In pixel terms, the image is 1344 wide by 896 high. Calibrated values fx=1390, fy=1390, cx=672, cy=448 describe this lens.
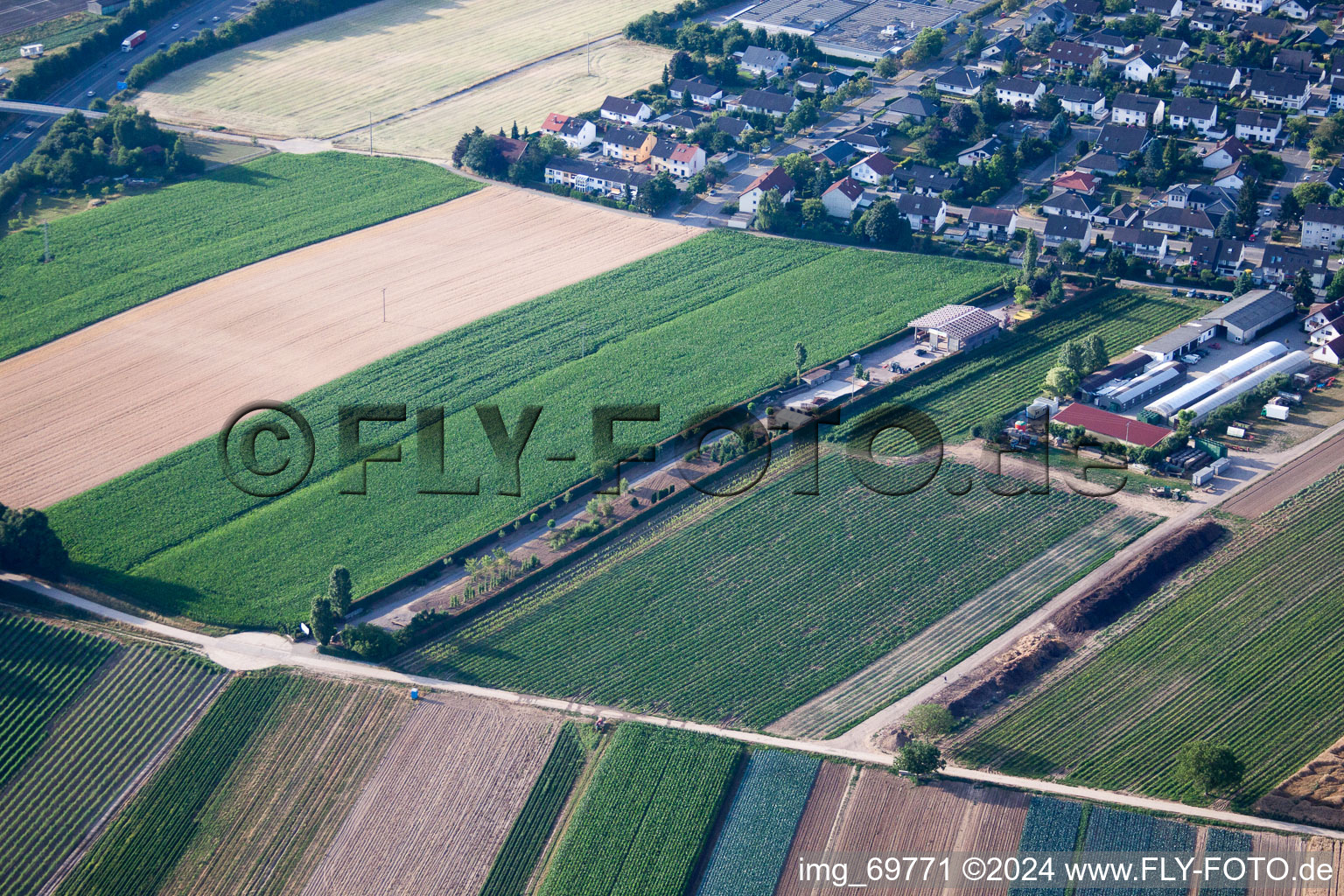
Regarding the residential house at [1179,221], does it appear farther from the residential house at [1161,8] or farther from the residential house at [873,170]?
the residential house at [1161,8]

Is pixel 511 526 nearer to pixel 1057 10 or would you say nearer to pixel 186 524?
pixel 186 524

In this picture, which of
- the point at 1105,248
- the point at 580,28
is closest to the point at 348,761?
the point at 1105,248

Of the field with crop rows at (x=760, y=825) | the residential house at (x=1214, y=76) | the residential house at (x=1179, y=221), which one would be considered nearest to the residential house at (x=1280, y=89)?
the residential house at (x=1214, y=76)

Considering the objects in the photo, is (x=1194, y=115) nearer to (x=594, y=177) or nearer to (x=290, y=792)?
(x=594, y=177)

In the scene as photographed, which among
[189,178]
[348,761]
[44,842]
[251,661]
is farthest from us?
[189,178]

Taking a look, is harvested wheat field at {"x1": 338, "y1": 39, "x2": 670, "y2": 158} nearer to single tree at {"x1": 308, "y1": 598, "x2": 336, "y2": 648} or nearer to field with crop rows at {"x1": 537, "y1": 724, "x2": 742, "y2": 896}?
single tree at {"x1": 308, "y1": 598, "x2": 336, "y2": 648}

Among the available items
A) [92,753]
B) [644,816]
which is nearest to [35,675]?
[92,753]

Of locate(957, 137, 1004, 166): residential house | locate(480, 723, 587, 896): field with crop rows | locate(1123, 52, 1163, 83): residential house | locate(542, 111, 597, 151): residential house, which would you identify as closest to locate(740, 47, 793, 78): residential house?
locate(542, 111, 597, 151): residential house
